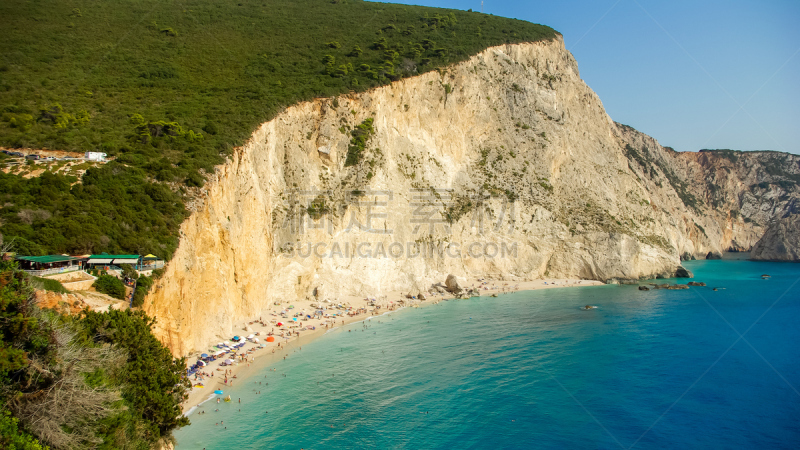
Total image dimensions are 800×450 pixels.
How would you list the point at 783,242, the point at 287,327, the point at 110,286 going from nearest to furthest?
the point at 110,286 < the point at 287,327 < the point at 783,242

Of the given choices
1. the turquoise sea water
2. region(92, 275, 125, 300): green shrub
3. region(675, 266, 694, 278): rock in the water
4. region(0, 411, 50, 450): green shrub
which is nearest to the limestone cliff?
region(675, 266, 694, 278): rock in the water

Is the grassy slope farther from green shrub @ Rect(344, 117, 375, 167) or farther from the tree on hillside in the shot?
the tree on hillside

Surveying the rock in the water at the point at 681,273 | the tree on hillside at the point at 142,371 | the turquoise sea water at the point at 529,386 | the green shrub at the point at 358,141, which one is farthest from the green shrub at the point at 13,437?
the rock in the water at the point at 681,273

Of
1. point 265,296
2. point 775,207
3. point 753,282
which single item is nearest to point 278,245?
point 265,296

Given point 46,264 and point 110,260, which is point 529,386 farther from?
point 46,264

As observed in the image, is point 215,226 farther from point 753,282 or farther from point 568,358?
point 753,282

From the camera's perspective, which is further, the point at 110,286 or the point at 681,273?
the point at 681,273

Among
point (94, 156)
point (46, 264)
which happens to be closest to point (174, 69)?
point (94, 156)
